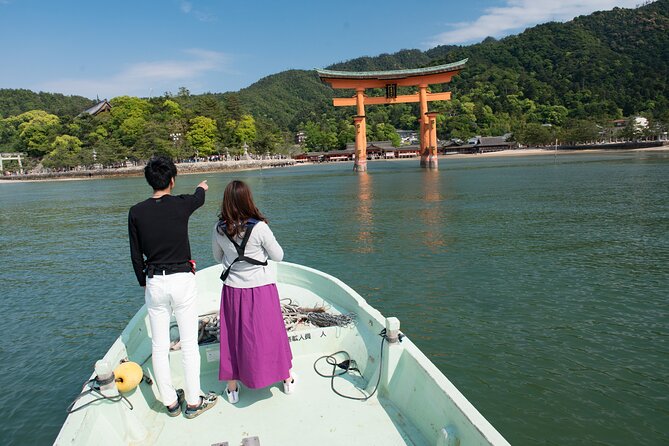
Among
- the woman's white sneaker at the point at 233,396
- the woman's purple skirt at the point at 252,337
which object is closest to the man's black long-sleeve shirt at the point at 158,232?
the woman's purple skirt at the point at 252,337

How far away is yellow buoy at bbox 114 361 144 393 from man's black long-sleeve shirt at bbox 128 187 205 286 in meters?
0.66

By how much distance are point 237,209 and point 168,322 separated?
98cm

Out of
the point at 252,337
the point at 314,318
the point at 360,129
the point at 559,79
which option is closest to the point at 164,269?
the point at 252,337

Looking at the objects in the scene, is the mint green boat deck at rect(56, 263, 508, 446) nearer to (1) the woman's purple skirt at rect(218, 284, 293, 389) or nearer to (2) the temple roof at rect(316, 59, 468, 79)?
(1) the woman's purple skirt at rect(218, 284, 293, 389)

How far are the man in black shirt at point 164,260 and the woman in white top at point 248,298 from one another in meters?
0.25

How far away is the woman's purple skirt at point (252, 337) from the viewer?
3.04 m

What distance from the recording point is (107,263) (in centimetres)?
1170

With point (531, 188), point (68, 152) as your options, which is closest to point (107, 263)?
point (531, 188)

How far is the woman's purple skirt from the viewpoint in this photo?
304 centimetres

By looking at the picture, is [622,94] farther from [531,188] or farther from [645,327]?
[645,327]

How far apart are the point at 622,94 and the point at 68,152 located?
123760 millimetres

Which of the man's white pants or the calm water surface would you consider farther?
the calm water surface

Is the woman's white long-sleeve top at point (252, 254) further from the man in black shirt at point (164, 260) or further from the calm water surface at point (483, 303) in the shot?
the calm water surface at point (483, 303)

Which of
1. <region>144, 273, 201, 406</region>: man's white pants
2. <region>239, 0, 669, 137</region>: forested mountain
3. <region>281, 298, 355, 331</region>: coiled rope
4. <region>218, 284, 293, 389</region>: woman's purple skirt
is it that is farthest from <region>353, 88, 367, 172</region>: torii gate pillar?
<region>239, 0, 669, 137</region>: forested mountain
